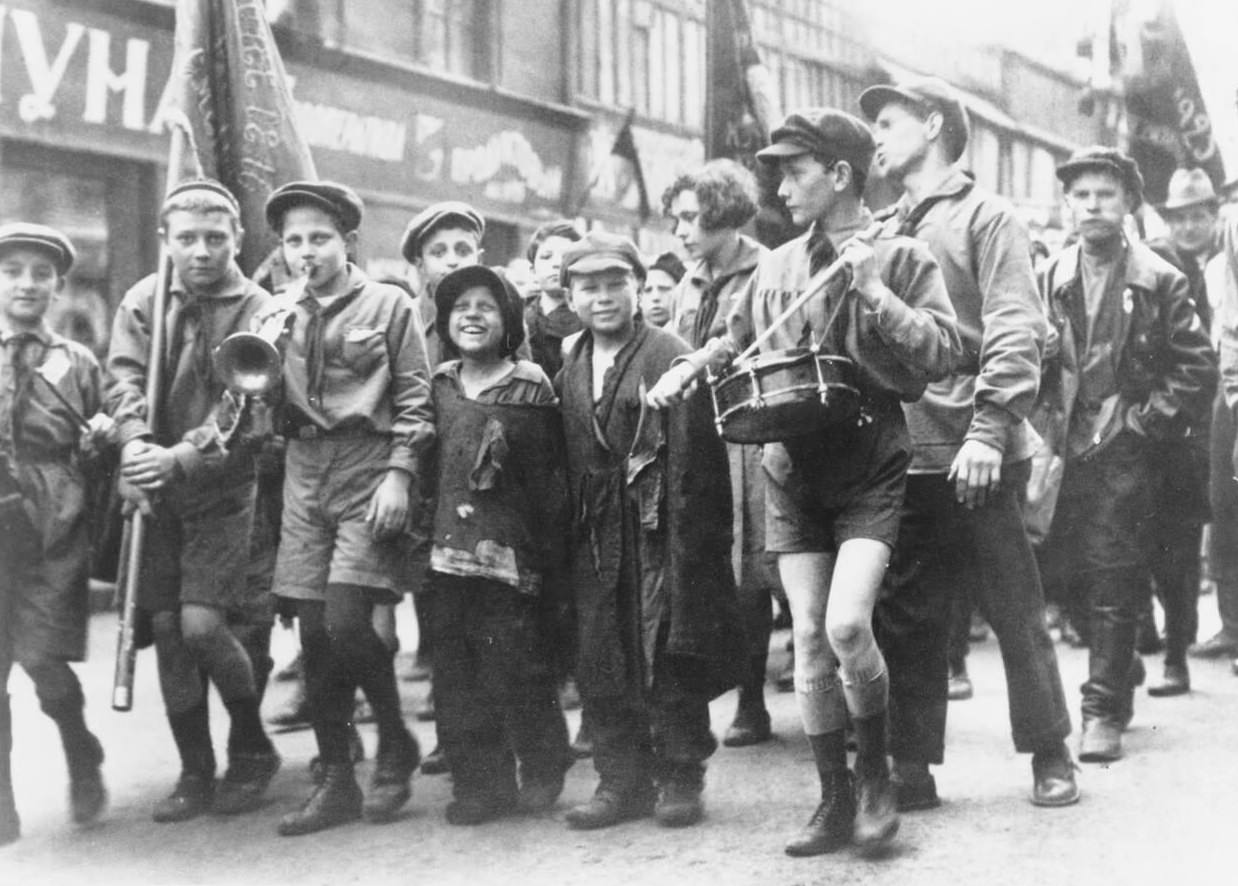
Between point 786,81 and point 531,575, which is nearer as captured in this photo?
point 531,575

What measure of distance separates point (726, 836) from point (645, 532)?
912 mm

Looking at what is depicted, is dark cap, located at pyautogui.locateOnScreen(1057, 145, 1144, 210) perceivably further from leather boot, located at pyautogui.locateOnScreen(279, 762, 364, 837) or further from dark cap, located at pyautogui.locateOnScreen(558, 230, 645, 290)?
leather boot, located at pyautogui.locateOnScreen(279, 762, 364, 837)

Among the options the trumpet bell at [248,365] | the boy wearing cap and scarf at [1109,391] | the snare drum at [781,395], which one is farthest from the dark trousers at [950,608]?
the trumpet bell at [248,365]

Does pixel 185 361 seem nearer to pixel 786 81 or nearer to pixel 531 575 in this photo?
pixel 531 575

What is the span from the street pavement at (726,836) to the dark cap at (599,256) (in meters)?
1.67

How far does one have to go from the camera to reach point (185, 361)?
5.29m

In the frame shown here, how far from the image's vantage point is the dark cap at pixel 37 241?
516 cm

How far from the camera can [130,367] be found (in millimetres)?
5332

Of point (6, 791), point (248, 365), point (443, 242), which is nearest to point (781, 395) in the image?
point (248, 365)

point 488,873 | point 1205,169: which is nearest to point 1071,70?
point 1205,169

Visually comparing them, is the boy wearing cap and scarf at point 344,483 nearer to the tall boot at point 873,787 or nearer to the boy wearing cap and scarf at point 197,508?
→ the boy wearing cap and scarf at point 197,508

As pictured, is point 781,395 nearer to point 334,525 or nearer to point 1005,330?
point 1005,330

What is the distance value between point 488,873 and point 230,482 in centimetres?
160

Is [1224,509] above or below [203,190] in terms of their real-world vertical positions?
below
